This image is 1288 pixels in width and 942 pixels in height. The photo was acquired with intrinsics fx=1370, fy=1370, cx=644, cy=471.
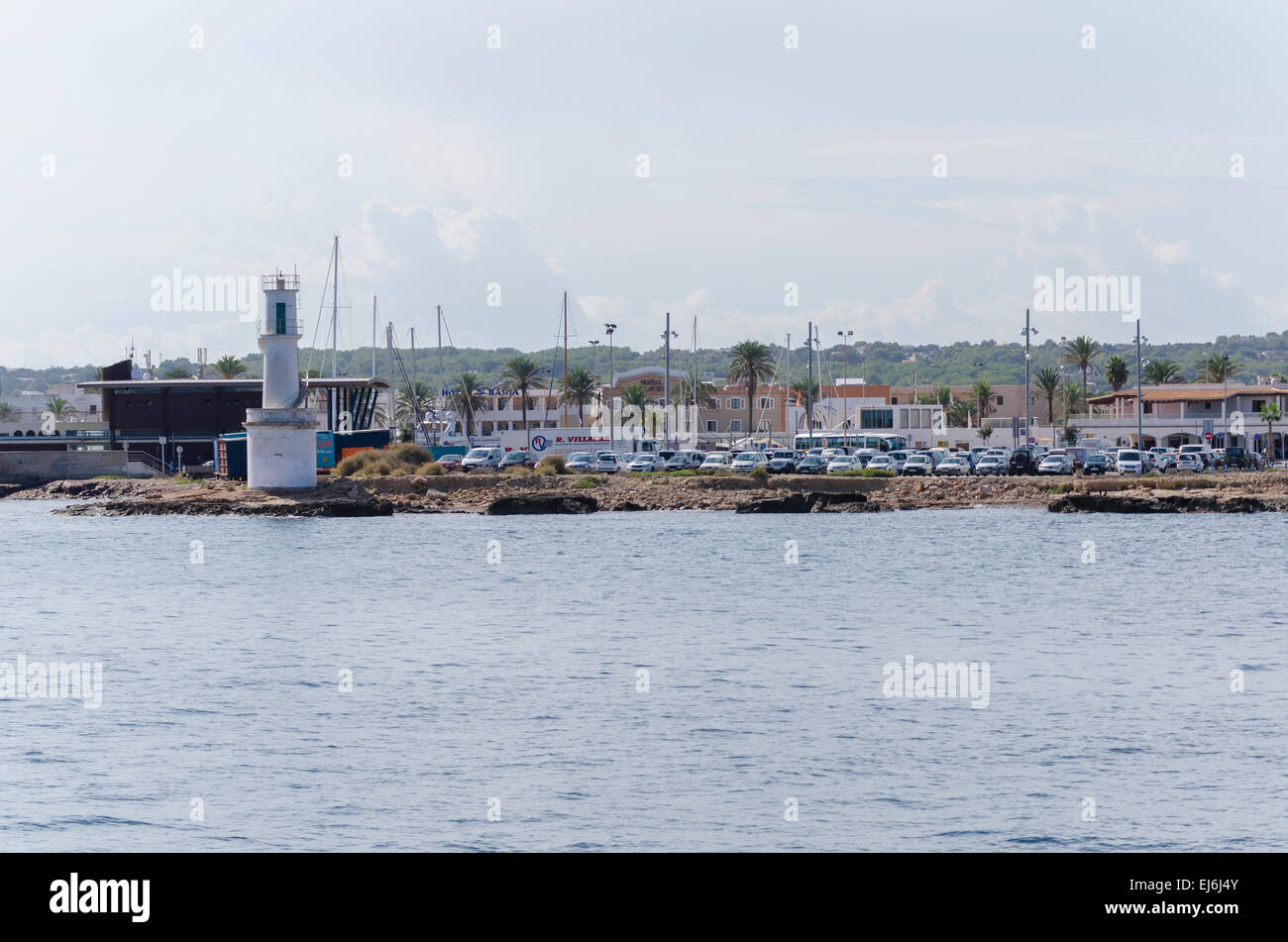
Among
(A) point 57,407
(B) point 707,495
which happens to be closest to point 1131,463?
(B) point 707,495

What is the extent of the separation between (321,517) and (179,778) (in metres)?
59.1

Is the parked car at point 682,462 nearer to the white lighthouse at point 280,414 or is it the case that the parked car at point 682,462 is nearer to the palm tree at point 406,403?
the white lighthouse at point 280,414

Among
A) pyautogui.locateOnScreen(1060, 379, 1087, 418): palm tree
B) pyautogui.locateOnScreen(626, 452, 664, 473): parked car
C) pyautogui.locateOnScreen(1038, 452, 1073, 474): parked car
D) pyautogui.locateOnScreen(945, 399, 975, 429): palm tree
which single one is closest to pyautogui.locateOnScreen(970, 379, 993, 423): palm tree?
pyautogui.locateOnScreen(945, 399, 975, 429): palm tree

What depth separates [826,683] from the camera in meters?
28.4

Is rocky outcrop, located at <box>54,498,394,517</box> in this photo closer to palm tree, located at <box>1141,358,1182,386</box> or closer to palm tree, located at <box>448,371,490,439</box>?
palm tree, located at <box>448,371,490,439</box>

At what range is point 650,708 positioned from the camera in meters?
25.8

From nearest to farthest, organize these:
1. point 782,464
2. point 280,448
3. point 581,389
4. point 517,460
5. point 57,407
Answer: point 280,448, point 782,464, point 517,460, point 581,389, point 57,407

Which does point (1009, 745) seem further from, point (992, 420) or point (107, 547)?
point (992, 420)

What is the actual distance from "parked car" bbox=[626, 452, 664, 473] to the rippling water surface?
3647cm

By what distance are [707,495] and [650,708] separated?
5831 centimetres

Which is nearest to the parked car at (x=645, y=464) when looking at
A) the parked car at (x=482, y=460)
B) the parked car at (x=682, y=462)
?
the parked car at (x=682, y=462)

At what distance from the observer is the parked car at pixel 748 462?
293 feet

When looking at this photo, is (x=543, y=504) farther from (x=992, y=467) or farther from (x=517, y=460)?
(x=992, y=467)

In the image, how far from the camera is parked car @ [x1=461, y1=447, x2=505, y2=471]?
95.2 metres
